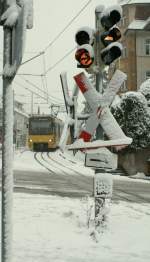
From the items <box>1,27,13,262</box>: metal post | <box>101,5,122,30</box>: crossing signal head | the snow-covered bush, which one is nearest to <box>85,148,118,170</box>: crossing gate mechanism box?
<box>101,5,122,30</box>: crossing signal head

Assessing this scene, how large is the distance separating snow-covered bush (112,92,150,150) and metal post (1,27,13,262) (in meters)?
23.4

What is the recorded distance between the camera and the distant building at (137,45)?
49969 millimetres

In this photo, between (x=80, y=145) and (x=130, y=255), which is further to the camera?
(x=80, y=145)

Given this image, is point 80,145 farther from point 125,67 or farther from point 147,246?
point 125,67

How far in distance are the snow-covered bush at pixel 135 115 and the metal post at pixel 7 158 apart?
76.8 feet

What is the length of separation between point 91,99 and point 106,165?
3.69 ft

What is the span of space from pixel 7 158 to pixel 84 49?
424 cm

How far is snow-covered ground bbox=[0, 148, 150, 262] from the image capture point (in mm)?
6820

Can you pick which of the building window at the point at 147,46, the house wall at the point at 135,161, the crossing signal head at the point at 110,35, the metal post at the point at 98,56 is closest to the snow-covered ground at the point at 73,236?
the metal post at the point at 98,56

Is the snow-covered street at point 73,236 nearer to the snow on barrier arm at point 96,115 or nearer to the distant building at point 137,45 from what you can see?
the snow on barrier arm at point 96,115

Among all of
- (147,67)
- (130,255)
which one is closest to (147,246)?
(130,255)

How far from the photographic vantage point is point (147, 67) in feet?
164

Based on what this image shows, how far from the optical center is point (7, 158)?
3.84 metres

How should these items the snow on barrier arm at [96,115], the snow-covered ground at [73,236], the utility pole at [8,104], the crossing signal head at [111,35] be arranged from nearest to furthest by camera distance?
the utility pole at [8,104] → the snow-covered ground at [73,236] → the snow on barrier arm at [96,115] → the crossing signal head at [111,35]
